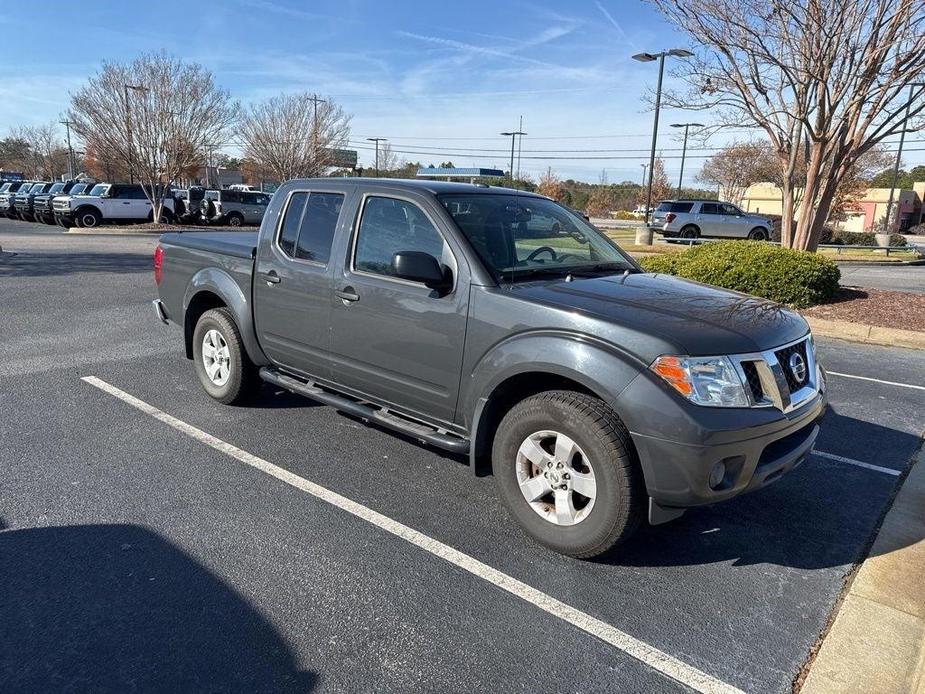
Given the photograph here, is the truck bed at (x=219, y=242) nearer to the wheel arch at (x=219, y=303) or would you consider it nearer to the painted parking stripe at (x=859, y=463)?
the wheel arch at (x=219, y=303)

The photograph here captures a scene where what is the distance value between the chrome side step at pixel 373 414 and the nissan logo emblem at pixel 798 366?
1.74m

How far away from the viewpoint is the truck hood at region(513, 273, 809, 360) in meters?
3.10

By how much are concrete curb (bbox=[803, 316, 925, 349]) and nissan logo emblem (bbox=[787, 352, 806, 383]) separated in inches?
230

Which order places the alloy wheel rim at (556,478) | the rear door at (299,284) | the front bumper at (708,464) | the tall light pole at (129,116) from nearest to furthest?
the front bumper at (708,464) → the alloy wheel rim at (556,478) → the rear door at (299,284) → the tall light pole at (129,116)

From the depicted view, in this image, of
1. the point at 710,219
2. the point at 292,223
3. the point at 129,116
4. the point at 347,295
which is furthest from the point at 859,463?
the point at 129,116

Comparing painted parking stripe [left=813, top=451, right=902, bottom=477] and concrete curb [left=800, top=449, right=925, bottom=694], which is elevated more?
painted parking stripe [left=813, top=451, right=902, bottom=477]

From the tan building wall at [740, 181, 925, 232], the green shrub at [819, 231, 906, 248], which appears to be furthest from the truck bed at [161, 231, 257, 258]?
the tan building wall at [740, 181, 925, 232]

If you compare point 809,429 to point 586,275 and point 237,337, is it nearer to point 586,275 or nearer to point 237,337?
point 586,275

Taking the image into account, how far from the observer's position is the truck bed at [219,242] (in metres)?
5.20

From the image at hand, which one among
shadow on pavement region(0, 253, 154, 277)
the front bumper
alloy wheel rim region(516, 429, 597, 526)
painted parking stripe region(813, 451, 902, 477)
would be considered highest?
the front bumper

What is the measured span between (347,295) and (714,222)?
2520cm

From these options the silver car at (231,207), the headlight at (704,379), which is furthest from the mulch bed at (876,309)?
the silver car at (231,207)

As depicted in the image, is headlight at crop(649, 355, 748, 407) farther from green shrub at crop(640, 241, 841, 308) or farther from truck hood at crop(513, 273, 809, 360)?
green shrub at crop(640, 241, 841, 308)

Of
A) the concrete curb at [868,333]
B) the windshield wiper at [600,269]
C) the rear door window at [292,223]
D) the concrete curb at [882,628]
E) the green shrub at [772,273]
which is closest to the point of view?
the concrete curb at [882,628]
